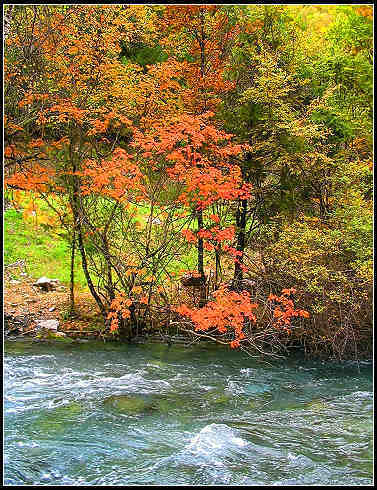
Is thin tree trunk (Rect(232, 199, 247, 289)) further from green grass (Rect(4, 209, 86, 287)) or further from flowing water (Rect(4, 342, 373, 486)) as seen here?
green grass (Rect(4, 209, 86, 287))

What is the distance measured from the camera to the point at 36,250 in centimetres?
1422

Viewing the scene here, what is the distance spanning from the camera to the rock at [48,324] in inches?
430

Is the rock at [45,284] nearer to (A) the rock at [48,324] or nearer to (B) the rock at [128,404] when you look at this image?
(A) the rock at [48,324]

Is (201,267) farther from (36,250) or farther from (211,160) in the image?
(36,250)

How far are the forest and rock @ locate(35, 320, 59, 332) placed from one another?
1.56ft

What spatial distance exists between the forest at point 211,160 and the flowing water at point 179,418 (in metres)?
0.67

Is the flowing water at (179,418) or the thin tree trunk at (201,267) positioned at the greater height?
the thin tree trunk at (201,267)

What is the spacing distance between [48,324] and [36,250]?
3.63 m

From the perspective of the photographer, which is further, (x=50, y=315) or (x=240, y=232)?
(x=50, y=315)

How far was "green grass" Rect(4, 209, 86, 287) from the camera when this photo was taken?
43.8ft

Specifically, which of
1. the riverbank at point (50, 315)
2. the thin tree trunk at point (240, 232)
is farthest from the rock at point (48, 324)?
the thin tree trunk at point (240, 232)

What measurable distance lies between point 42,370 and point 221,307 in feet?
9.72

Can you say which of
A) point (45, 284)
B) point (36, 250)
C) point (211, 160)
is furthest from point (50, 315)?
point (211, 160)

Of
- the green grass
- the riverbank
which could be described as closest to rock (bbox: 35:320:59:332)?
the riverbank
